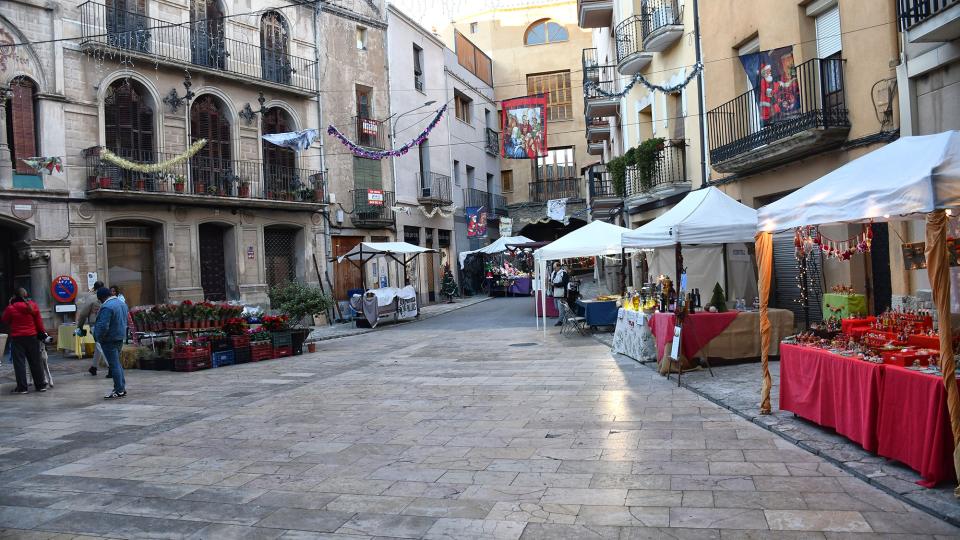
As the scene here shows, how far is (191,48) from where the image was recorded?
2078 cm

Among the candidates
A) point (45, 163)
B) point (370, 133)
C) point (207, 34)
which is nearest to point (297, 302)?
point (45, 163)

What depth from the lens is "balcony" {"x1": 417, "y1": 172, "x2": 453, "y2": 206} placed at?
102 feet

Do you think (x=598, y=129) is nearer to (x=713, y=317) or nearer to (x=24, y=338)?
(x=713, y=317)

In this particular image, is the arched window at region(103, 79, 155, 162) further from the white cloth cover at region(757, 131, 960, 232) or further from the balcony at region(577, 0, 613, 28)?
the white cloth cover at region(757, 131, 960, 232)

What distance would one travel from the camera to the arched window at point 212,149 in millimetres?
20750

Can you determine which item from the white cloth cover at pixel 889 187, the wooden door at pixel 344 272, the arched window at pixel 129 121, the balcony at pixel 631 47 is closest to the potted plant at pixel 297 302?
the arched window at pixel 129 121

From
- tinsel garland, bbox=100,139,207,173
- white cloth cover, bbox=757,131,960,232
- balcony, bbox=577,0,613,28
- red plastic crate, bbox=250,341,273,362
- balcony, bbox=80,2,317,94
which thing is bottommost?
red plastic crate, bbox=250,341,273,362

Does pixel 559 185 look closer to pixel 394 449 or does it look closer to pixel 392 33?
pixel 392 33

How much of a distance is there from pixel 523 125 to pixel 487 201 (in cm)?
1510

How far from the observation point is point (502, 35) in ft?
136

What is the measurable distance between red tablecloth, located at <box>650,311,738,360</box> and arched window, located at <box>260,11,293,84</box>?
17.4 metres

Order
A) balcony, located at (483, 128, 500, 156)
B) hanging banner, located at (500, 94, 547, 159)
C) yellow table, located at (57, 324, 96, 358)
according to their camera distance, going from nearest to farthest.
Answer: yellow table, located at (57, 324, 96, 358) < hanging banner, located at (500, 94, 547, 159) < balcony, located at (483, 128, 500, 156)

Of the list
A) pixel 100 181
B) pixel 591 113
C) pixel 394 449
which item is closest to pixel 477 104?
pixel 591 113

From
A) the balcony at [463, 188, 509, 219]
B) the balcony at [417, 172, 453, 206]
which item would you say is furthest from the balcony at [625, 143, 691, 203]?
the balcony at [463, 188, 509, 219]
